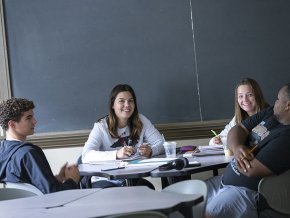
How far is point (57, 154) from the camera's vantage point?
A: 190 inches

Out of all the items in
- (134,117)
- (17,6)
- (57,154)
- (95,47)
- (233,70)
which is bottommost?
(57,154)

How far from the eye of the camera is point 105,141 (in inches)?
160

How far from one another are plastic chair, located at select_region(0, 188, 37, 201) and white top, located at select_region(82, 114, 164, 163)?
1.16 meters

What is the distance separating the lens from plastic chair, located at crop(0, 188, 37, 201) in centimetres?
257

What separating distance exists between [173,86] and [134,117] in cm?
59

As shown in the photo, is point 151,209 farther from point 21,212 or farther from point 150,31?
point 150,31

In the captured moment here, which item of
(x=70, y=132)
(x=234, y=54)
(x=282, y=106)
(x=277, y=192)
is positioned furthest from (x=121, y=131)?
(x=277, y=192)

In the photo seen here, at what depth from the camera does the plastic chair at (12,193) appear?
2.57 metres

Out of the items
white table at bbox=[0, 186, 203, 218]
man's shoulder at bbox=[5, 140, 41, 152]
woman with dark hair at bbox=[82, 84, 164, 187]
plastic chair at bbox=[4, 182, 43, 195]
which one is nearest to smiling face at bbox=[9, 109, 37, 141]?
man's shoulder at bbox=[5, 140, 41, 152]

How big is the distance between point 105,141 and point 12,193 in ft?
5.02

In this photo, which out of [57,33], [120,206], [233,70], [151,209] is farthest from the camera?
[57,33]

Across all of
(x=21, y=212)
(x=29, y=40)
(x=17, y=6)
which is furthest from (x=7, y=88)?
(x=21, y=212)

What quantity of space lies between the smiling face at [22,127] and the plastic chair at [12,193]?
0.62 m

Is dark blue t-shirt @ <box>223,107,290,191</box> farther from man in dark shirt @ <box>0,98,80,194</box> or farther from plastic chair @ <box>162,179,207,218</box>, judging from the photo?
man in dark shirt @ <box>0,98,80,194</box>
